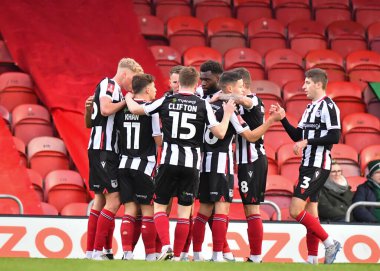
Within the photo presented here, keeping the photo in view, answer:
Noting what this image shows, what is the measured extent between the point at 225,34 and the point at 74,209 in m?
4.43

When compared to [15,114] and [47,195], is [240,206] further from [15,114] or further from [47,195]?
[15,114]

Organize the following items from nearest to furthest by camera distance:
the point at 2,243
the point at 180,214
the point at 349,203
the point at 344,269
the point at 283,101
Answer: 1. the point at 344,269
2. the point at 180,214
3. the point at 2,243
4. the point at 349,203
5. the point at 283,101

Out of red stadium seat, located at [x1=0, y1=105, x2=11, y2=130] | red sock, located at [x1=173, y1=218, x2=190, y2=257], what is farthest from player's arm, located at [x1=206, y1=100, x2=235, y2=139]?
red stadium seat, located at [x1=0, y1=105, x2=11, y2=130]

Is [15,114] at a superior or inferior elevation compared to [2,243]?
superior

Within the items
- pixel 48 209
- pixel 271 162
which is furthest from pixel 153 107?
pixel 271 162

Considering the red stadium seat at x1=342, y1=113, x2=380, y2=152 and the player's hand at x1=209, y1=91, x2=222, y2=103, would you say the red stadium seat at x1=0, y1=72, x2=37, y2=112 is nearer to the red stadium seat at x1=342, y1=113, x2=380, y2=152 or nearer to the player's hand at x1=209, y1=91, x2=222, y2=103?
the red stadium seat at x1=342, y1=113, x2=380, y2=152

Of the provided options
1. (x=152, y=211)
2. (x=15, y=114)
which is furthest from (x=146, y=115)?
(x=15, y=114)

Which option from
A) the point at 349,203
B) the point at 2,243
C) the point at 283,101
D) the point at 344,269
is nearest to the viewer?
the point at 344,269

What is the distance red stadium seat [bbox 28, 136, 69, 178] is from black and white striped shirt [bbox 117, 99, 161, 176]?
3654mm

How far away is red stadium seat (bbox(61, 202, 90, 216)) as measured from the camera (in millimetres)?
12258

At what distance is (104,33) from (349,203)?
14.4 feet

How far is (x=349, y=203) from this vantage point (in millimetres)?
12328

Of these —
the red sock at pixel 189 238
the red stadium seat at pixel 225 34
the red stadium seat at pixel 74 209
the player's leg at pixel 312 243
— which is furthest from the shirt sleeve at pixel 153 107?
the red stadium seat at pixel 225 34

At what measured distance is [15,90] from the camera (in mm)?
14047
